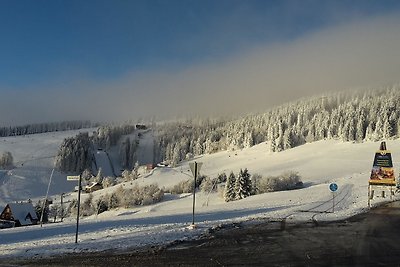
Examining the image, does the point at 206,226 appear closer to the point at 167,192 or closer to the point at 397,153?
the point at 167,192

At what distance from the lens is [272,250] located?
51.1ft

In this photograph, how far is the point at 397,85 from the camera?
188000 mm

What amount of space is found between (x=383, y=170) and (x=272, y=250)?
2615cm

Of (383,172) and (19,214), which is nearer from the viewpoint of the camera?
(383,172)

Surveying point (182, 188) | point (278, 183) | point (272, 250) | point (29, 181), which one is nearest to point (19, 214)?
point (182, 188)

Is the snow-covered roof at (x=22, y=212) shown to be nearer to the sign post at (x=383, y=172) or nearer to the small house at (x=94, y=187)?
the sign post at (x=383, y=172)

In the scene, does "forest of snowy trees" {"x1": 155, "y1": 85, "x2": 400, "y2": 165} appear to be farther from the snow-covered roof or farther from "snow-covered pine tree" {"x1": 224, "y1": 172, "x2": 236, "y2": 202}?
the snow-covered roof

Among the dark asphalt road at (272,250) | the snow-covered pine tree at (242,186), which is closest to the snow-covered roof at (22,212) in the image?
the snow-covered pine tree at (242,186)

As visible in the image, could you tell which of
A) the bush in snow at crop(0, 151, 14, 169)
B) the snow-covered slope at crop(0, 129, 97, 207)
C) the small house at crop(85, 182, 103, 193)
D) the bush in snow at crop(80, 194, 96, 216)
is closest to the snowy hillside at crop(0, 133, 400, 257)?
the snow-covered slope at crop(0, 129, 97, 207)

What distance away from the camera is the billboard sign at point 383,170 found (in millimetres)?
37438

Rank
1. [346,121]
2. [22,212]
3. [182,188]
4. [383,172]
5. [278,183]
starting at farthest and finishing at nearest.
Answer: [346,121] → [182,188] → [278,183] → [22,212] → [383,172]

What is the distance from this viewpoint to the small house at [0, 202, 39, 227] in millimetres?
65125

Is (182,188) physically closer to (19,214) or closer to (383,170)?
(19,214)

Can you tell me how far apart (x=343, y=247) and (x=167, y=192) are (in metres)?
92.2
